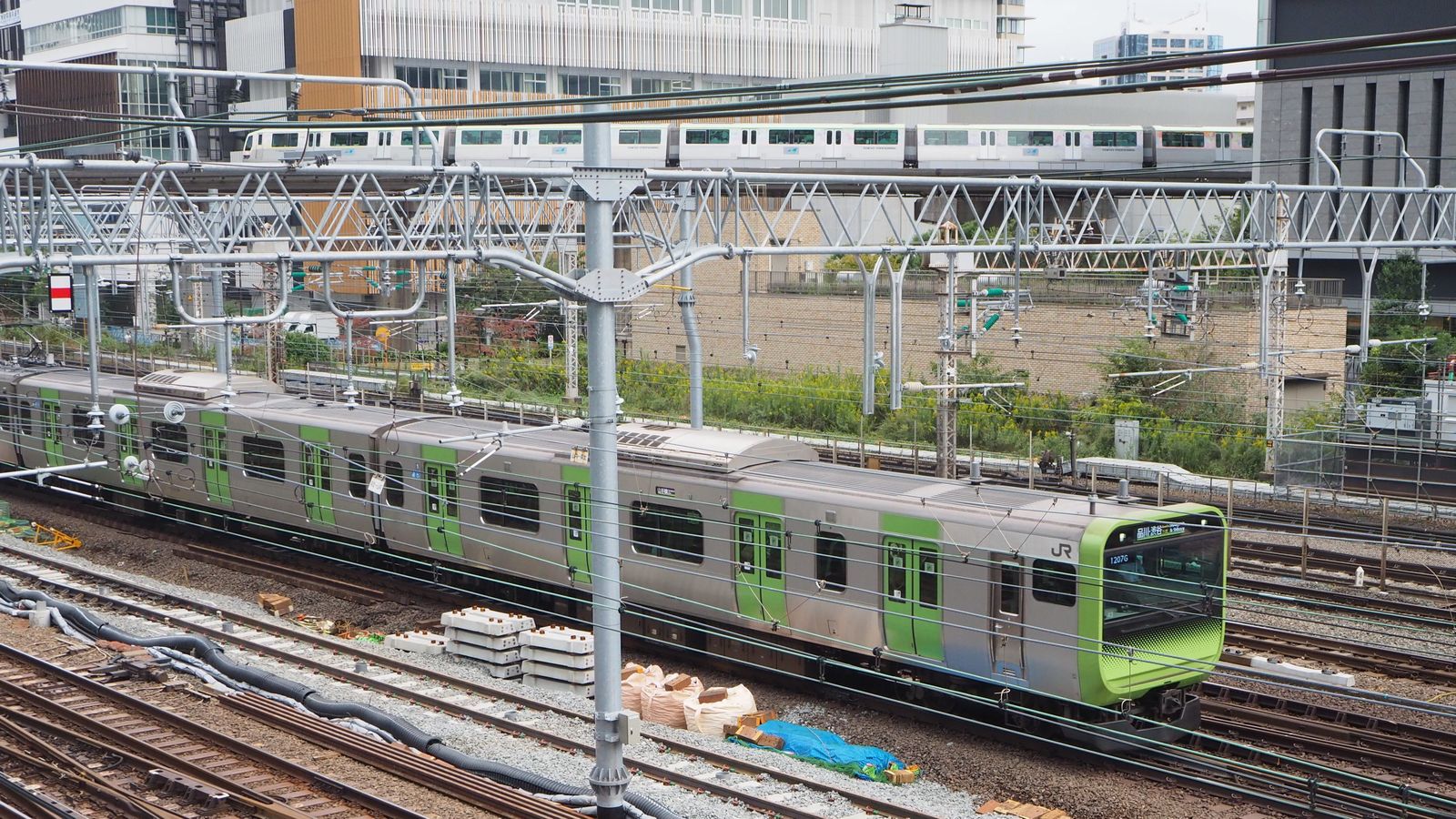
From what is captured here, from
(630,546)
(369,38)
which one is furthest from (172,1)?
(630,546)

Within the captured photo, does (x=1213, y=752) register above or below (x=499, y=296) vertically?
below

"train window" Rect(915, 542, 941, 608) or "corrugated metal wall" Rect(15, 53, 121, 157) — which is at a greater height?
"corrugated metal wall" Rect(15, 53, 121, 157)

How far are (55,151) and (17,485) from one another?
3062 centimetres

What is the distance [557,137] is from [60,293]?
81.4ft

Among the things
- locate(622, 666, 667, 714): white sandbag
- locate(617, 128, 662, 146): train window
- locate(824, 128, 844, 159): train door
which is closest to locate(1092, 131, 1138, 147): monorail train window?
locate(824, 128, 844, 159): train door

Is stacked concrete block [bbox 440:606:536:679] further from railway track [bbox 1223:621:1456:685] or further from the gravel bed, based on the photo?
railway track [bbox 1223:621:1456:685]

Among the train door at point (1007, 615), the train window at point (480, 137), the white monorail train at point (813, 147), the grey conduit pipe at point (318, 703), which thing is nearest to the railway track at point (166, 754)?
the grey conduit pipe at point (318, 703)

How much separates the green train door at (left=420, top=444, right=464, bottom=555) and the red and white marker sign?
14.5 ft

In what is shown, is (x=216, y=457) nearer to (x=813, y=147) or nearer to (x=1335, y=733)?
(x=1335, y=733)

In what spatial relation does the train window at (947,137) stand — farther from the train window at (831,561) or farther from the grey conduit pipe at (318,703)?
the train window at (831,561)

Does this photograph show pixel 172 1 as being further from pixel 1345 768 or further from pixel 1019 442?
pixel 1345 768

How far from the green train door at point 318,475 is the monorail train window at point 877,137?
70.1 ft

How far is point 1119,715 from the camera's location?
10.2 metres

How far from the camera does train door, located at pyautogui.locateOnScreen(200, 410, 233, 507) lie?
1802 cm
